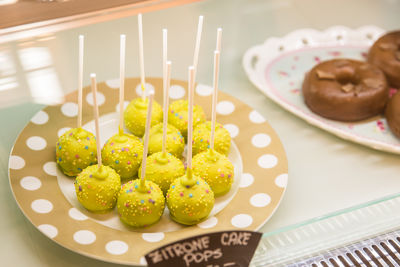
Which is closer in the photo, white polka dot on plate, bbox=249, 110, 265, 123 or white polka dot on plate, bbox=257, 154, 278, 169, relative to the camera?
white polka dot on plate, bbox=257, 154, 278, 169

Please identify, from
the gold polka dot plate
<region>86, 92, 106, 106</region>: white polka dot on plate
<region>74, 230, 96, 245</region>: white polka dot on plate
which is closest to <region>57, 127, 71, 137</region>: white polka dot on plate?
the gold polka dot plate

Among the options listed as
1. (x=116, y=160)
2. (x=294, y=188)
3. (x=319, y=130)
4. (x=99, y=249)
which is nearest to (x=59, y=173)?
(x=116, y=160)

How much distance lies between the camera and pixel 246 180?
112 centimetres

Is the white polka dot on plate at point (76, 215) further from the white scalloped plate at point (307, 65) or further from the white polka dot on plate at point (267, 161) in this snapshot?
the white scalloped plate at point (307, 65)

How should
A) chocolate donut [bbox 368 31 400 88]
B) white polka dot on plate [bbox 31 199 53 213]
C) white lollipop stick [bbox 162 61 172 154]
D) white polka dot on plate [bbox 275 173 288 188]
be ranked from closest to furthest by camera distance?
white lollipop stick [bbox 162 61 172 154] → white polka dot on plate [bbox 31 199 53 213] → white polka dot on plate [bbox 275 173 288 188] → chocolate donut [bbox 368 31 400 88]

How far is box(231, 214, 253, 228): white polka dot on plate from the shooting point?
1.00 m

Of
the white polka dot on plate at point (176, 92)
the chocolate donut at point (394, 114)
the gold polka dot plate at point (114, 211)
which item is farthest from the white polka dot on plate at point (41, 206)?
the chocolate donut at point (394, 114)

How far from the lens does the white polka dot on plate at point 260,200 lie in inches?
41.1

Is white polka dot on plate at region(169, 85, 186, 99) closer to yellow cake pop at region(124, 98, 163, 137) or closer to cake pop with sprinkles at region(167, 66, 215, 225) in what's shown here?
yellow cake pop at region(124, 98, 163, 137)

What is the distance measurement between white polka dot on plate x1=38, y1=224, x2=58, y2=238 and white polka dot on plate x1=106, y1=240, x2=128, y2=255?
99mm

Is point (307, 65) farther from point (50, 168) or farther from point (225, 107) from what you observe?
point (50, 168)

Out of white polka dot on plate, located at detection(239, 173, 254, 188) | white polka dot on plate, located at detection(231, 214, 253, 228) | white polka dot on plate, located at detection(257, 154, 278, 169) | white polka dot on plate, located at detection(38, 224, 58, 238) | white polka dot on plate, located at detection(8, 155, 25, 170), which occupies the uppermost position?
white polka dot on plate, located at detection(8, 155, 25, 170)

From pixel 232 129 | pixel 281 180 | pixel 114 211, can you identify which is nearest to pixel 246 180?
pixel 281 180

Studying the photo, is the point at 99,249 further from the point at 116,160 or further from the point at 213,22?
the point at 213,22
